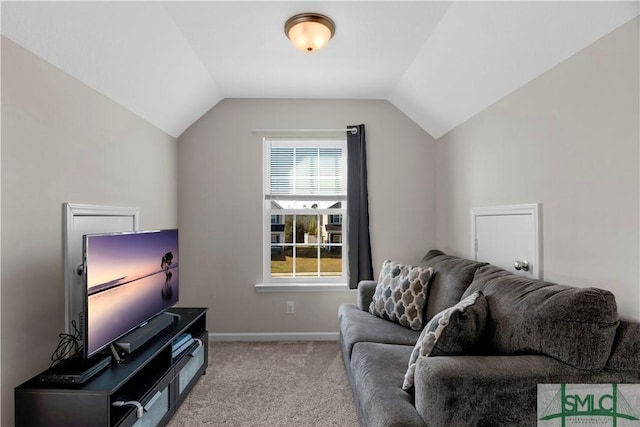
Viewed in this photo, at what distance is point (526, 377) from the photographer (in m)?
1.37

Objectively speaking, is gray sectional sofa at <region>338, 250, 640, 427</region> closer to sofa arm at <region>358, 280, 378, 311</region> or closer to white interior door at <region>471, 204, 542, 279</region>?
white interior door at <region>471, 204, 542, 279</region>

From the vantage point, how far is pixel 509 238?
7.58ft

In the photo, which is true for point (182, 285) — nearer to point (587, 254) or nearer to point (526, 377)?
point (526, 377)

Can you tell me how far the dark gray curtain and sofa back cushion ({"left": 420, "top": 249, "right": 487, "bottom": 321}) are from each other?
2.80 ft

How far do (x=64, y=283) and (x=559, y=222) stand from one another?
2698mm

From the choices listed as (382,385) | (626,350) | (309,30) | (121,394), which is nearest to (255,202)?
(309,30)

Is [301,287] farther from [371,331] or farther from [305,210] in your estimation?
[371,331]

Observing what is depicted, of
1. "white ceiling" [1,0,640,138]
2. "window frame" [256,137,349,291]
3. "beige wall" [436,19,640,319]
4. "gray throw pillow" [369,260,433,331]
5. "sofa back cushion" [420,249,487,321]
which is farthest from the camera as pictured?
"window frame" [256,137,349,291]

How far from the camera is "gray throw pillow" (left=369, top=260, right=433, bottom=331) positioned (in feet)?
8.33

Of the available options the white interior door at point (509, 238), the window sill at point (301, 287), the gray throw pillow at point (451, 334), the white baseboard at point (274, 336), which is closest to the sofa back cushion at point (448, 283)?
the white interior door at point (509, 238)

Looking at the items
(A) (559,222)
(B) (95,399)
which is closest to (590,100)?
(A) (559,222)

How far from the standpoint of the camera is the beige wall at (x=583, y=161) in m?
1.49

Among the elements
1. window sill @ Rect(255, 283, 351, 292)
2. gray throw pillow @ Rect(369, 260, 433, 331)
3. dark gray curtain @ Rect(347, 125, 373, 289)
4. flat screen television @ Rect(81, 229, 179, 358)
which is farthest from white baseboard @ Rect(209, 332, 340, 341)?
flat screen television @ Rect(81, 229, 179, 358)

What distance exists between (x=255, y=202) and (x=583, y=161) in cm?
267
